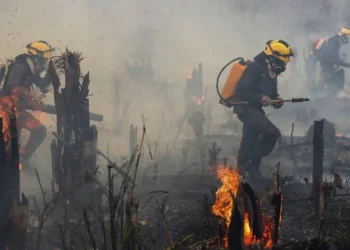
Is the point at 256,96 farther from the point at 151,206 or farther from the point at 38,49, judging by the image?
the point at 38,49

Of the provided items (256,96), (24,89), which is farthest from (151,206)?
(24,89)

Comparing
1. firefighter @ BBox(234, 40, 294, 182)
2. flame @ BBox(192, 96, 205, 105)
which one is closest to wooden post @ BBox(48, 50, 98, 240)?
firefighter @ BBox(234, 40, 294, 182)

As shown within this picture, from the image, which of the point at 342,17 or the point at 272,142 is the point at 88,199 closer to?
the point at 272,142

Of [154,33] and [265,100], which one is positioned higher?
[154,33]

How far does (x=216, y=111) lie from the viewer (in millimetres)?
16391

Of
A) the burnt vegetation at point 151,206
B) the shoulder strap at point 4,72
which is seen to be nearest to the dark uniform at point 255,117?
the burnt vegetation at point 151,206

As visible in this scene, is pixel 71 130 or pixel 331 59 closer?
pixel 71 130

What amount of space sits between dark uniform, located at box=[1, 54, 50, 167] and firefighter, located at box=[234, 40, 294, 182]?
418 centimetres

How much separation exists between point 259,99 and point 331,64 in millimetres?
10308

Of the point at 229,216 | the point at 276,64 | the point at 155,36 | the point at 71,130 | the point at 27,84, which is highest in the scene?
the point at 155,36

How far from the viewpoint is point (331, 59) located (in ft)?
52.0

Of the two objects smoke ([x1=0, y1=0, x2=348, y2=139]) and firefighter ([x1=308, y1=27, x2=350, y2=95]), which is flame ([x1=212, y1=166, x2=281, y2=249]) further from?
firefighter ([x1=308, y1=27, x2=350, y2=95])

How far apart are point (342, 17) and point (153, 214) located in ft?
68.1

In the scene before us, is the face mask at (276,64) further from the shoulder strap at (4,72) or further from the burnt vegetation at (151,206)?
the shoulder strap at (4,72)
